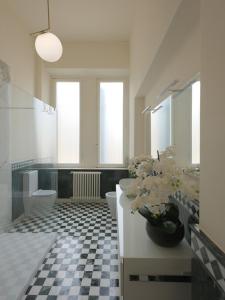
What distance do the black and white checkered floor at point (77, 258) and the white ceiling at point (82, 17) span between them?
315 cm

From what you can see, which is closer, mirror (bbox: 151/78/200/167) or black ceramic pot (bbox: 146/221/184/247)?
black ceramic pot (bbox: 146/221/184/247)

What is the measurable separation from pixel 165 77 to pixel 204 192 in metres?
1.60

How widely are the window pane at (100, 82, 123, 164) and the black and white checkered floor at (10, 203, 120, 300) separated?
Answer: 1.31 metres

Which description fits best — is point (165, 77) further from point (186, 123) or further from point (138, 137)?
point (138, 137)

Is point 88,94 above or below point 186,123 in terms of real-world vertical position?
above

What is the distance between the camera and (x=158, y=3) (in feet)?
6.12

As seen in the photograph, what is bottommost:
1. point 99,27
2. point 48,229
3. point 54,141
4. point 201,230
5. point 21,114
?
point 48,229

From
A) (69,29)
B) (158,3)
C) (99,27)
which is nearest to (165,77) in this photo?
(158,3)

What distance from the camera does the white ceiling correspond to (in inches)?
131

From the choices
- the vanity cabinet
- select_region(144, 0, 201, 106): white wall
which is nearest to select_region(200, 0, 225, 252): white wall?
the vanity cabinet

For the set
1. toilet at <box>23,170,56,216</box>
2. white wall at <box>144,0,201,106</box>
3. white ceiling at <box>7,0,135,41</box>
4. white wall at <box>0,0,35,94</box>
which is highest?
white ceiling at <box>7,0,135,41</box>

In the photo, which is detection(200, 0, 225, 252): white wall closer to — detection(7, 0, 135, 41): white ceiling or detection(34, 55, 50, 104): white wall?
detection(7, 0, 135, 41): white ceiling

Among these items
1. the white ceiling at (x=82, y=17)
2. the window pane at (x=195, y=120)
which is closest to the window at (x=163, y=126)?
the window pane at (x=195, y=120)

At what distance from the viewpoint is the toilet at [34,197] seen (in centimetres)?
361
